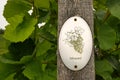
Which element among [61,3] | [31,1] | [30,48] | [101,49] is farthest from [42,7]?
[61,3]

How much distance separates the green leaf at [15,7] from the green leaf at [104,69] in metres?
0.42

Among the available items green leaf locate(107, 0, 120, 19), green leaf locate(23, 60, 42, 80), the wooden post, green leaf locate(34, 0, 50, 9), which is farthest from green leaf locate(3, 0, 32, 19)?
the wooden post

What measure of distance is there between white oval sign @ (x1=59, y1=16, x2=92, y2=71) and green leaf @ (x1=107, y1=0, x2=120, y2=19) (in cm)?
42

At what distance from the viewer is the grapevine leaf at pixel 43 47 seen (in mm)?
1870

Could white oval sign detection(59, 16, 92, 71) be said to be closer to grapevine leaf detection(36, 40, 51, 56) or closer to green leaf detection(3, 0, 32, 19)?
grapevine leaf detection(36, 40, 51, 56)

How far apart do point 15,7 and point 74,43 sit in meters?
0.63

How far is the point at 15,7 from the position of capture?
1.99 meters

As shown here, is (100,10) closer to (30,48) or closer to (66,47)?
(30,48)

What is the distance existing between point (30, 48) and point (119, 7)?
44cm

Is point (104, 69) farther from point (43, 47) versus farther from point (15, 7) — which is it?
point (15, 7)

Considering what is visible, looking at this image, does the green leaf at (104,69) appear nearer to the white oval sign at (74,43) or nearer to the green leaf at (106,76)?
the green leaf at (106,76)

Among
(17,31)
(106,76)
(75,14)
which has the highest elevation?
(75,14)

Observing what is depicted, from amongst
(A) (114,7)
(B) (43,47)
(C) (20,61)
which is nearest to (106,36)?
(A) (114,7)

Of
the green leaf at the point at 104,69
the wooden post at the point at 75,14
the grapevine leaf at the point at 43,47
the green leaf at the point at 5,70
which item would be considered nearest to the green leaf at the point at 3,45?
the green leaf at the point at 5,70
